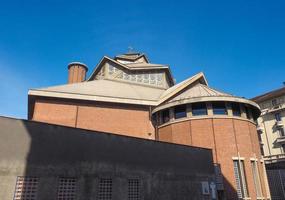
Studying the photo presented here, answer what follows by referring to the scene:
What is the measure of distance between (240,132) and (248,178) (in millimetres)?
3477

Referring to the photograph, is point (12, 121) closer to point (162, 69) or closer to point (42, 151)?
point (42, 151)

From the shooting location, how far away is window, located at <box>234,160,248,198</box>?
18.0 metres

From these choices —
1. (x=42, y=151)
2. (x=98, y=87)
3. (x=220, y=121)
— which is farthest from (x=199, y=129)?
(x=42, y=151)

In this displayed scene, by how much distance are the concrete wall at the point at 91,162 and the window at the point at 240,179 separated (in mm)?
4202

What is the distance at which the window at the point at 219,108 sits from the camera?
20.2 metres

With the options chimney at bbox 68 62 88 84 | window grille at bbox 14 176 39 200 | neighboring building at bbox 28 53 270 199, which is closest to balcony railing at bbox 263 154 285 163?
neighboring building at bbox 28 53 270 199

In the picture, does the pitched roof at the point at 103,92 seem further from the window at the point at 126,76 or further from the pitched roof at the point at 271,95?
the pitched roof at the point at 271,95

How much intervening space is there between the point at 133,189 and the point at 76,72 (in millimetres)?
27427

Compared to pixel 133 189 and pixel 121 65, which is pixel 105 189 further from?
pixel 121 65

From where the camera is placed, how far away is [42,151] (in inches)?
392

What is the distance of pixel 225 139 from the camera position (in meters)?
19.2

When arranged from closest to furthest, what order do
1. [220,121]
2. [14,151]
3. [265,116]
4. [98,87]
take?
[14,151]
[220,121]
[98,87]
[265,116]

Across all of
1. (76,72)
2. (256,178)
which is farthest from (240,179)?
(76,72)

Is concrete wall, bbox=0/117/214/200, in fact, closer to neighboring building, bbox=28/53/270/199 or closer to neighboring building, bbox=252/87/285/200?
neighboring building, bbox=28/53/270/199
